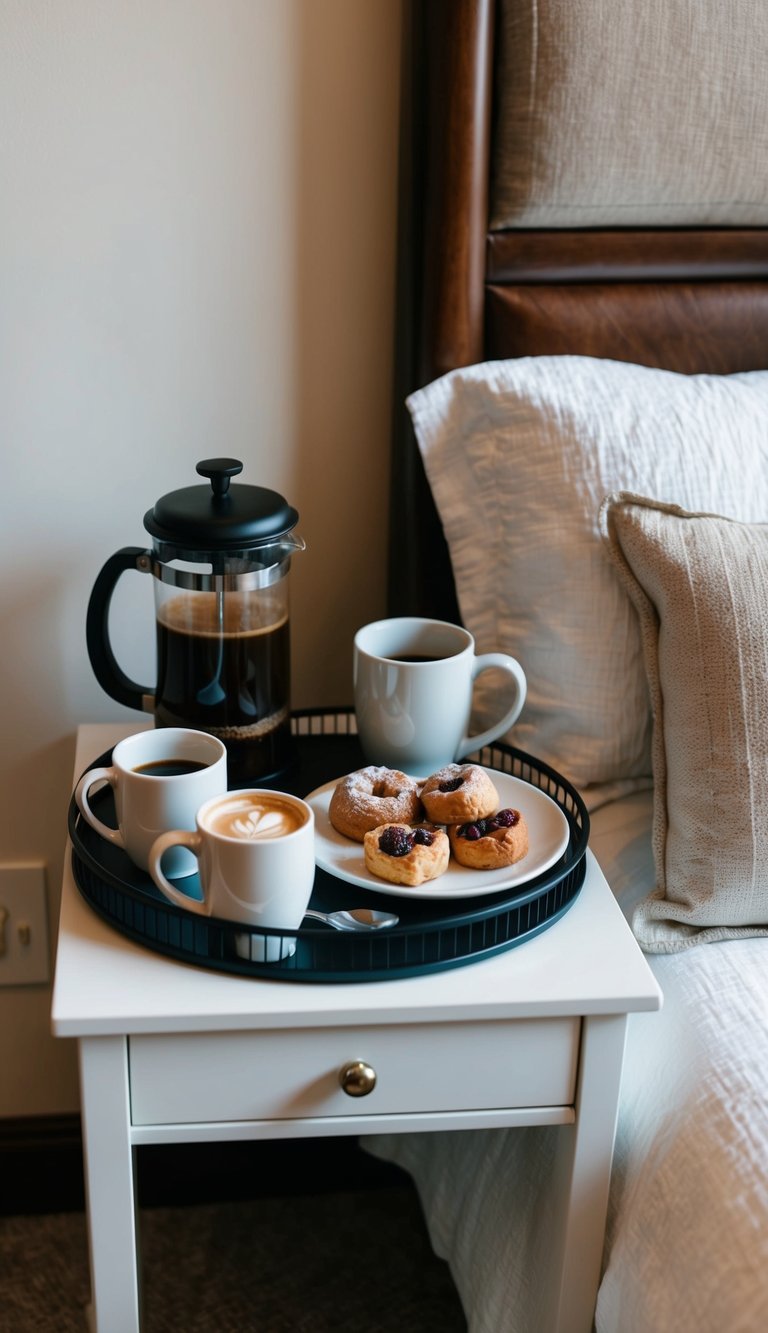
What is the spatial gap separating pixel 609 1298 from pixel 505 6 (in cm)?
105

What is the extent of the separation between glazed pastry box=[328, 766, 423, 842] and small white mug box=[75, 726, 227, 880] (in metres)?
0.09

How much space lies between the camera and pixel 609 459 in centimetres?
106

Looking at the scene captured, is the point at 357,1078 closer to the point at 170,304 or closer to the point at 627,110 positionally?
the point at 170,304

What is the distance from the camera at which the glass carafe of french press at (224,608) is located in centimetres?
95

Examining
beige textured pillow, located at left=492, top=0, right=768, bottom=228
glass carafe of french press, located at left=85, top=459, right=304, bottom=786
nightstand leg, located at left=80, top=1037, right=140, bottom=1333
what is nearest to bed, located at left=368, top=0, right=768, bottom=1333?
beige textured pillow, located at left=492, top=0, right=768, bottom=228

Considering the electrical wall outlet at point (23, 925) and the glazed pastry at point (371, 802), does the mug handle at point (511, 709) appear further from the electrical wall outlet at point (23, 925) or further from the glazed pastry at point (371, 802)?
the electrical wall outlet at point (23, 925)

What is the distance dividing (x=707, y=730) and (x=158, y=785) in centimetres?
41

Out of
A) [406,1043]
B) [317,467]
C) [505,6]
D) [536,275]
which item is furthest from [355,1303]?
[505,6]

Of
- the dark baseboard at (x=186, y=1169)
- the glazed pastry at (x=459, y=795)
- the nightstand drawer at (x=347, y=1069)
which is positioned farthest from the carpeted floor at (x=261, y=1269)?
the glazed pastry at (x=459, y=795)

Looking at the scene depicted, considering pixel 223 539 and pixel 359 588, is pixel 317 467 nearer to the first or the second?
pixel 359 588

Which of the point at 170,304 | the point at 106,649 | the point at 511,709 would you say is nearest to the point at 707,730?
the point at 511,709

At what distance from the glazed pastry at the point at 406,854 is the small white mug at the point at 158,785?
120 mm

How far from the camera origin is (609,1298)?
865 mm

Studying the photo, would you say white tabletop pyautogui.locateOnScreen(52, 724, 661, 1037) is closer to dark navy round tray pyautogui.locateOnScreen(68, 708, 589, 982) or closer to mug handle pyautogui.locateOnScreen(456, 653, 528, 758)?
dark navy round tray pyautogui.locateOnScreen(68, 708, 589, 982)
